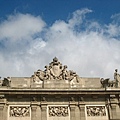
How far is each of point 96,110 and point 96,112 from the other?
0.19 meters

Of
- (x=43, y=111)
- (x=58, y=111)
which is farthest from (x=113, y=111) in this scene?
(x=43, y=111)

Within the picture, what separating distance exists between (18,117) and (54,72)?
16.8 feet

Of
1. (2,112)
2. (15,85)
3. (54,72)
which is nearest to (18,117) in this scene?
(2,112)

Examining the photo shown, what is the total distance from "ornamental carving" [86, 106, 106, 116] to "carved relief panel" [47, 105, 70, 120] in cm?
181

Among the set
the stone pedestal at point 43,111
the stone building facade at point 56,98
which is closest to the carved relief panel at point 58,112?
the stone building facade at point 56,98

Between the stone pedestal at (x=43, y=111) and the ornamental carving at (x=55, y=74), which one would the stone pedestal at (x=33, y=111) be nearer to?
the stone pedestal at (x=43, y=111)

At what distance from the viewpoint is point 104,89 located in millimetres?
24562

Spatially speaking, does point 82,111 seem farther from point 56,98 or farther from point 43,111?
point 43,111

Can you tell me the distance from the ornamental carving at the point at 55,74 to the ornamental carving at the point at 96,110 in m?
2.75

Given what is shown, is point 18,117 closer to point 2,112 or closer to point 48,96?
point 2,112

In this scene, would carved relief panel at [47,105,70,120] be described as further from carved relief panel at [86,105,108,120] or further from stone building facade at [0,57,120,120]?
carved relief panel at [86,105,108,120]

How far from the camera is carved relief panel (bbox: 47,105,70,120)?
76.9 ft

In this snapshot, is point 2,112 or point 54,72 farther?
point 54,72

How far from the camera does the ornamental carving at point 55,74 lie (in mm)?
24938
